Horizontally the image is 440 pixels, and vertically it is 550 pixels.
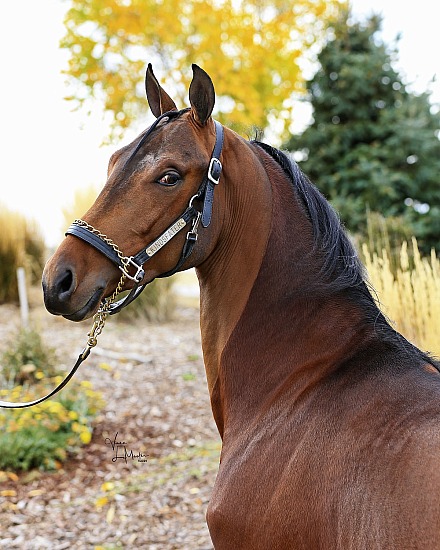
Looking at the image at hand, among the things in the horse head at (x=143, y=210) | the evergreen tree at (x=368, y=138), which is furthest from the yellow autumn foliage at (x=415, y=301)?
the evergreen tree at (x=368, y=138)

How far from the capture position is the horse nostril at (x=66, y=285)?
1897mm

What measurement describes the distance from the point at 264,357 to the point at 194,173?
65cm

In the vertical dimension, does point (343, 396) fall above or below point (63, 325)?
below

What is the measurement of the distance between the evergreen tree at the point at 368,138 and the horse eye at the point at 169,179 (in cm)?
602

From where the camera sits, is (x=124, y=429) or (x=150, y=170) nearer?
(x=150, y=170)

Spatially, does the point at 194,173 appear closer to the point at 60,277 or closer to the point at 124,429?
the point at 60,277

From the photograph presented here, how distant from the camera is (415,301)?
3.71 metres

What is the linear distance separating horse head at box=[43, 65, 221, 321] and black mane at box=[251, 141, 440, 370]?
0.35m

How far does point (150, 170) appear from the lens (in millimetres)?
1994

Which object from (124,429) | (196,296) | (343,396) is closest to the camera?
(343,396)

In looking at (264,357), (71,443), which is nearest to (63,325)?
(71,443)

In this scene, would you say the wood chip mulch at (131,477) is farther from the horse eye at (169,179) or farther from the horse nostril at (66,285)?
the horse eye at (169,179)

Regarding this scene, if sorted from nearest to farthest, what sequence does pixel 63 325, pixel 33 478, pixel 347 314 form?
pixel 347 314 → pixel 33 478 → pixel 63 325

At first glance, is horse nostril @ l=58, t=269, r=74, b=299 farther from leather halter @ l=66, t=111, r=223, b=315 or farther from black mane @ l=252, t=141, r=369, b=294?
black mane @ l=252, t=141, r=369, b=294
